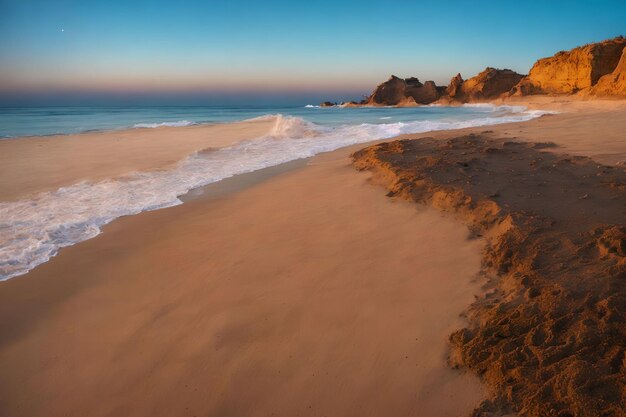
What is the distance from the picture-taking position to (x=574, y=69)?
34812 mm

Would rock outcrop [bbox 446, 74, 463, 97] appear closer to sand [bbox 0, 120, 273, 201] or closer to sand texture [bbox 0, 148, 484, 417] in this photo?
sand [bbox 0, 120, 273, 201]

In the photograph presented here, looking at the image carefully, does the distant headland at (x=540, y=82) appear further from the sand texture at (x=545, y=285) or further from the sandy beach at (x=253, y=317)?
the sandy beach at (x=253, y=317)

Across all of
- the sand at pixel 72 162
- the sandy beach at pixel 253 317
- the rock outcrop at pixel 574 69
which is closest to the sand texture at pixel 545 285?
the sandy beach at pixel 253 317

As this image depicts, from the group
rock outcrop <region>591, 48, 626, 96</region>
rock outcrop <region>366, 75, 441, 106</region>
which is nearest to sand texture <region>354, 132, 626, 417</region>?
rock outcrop <region>591, 48, 626, 96</region>

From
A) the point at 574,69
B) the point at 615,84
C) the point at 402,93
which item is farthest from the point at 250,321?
the point at 402,93

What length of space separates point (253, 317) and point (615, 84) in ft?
105

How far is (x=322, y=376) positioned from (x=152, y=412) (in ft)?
2.85

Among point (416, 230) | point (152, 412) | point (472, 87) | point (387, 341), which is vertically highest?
point (472, 87)

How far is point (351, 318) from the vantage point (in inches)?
93.4

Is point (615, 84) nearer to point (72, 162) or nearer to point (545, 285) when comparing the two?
point (545, 285)

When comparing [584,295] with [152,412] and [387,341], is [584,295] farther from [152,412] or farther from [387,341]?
[152,412]

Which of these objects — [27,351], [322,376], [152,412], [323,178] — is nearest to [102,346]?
[27,351]

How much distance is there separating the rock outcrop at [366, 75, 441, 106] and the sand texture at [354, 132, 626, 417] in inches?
2663

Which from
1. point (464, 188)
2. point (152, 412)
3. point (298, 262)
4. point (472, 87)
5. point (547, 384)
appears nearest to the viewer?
point (547, 384)
